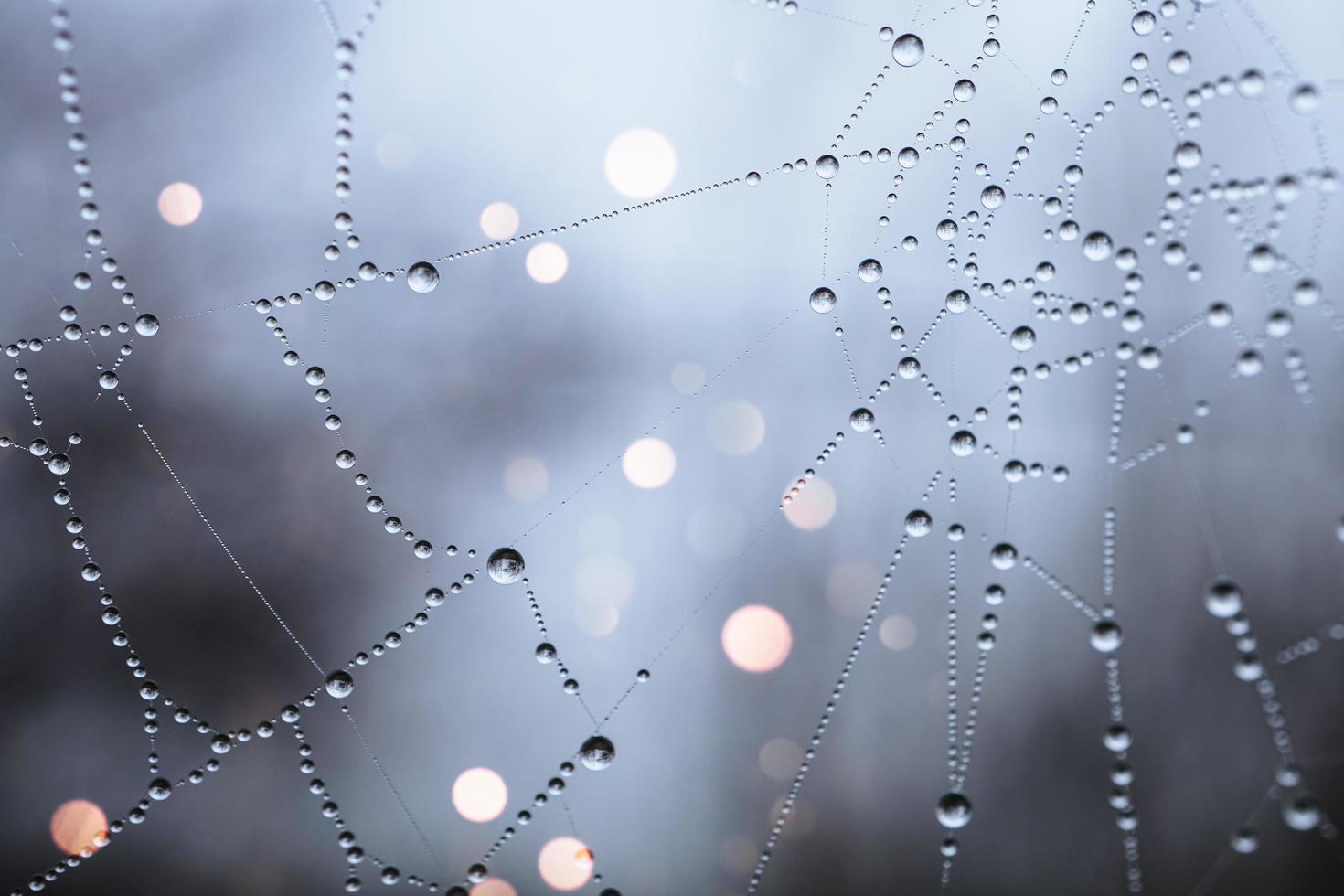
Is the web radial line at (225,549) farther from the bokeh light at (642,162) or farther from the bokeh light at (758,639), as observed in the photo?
the bokeh light at (642,162)

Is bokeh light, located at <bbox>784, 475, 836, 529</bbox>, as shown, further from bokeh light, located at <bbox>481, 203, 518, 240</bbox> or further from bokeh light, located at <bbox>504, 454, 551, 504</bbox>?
bokeh light, located at <bbox>481, 203, 518, 240</bbox>

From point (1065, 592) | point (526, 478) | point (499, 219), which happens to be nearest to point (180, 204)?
point (499, 219)

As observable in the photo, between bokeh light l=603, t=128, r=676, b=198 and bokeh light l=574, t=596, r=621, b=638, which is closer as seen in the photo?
bokeh light l=603, t=128, r=676, b=198

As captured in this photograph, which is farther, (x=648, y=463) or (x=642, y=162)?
(x=648, y=463)

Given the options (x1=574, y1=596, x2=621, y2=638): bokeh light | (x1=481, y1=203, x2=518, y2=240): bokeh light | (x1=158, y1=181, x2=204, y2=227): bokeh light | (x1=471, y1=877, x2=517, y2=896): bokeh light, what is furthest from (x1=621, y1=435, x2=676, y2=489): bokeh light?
(x1=158, y1=181, x2=204, y2=227): bokeh light

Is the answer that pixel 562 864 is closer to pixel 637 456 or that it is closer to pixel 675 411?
pixel 637 456

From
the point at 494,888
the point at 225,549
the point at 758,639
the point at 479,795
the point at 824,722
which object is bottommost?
the point at 494,888
